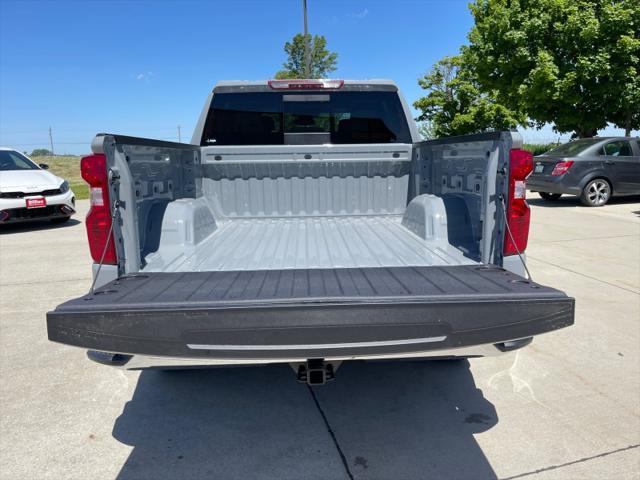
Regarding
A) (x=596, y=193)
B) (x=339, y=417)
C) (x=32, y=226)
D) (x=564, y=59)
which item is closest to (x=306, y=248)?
(x=339, y=417)

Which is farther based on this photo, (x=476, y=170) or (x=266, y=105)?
(x=266, y=105)

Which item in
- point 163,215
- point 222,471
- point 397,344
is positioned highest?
point 163,215

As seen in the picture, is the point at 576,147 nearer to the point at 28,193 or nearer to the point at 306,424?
the point at 306,424

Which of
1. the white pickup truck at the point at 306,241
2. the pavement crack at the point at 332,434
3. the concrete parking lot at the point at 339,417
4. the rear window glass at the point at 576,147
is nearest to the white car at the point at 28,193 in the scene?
the concrete parking lot at the point at 339,417

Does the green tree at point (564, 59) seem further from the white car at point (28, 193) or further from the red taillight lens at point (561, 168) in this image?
the white car at point (28, 193)

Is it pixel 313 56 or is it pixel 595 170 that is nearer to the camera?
pixel 595 170

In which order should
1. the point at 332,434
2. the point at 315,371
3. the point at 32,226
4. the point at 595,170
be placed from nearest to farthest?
the point at 315,371 < the point at 332,434 < the point at 32,226 < the point at 595,170

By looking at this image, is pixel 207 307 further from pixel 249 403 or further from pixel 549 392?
pixel 549 392

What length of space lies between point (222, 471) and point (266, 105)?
3114 millimetres

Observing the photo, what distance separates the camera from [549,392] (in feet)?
10.6

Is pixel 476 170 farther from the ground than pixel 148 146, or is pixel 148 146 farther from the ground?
pixel 148 146

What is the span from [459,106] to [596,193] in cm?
1815

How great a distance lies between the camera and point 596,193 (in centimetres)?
1186

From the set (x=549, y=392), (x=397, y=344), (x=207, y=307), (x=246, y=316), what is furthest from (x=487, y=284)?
(x=549, y=392)
